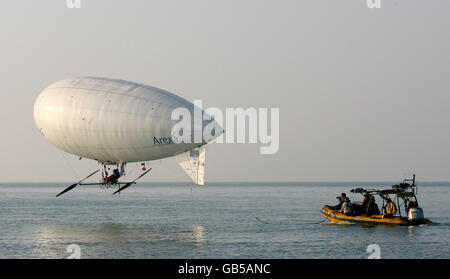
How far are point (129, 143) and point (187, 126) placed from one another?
196 inches

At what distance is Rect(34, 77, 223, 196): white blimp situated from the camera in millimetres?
47938

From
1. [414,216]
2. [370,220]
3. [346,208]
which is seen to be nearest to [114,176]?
[346,208]

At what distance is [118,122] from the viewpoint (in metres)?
48.3

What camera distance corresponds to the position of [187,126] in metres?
47.6

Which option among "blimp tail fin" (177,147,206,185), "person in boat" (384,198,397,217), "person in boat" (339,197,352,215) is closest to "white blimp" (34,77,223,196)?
"blimp tail fin" (177,147,206,185)

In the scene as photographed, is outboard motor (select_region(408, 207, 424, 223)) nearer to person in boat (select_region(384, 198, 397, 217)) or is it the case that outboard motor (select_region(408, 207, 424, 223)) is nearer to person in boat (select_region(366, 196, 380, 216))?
person in boat (select_region(384, 198, 397, 217))

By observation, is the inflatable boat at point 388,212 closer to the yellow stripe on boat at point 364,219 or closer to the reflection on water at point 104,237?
the yellow stripe on boat at point 364,219

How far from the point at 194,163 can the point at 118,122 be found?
704 centimetres

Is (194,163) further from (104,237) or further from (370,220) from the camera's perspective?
(370,220)

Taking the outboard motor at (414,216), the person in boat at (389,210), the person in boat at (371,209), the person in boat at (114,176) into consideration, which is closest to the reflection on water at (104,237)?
the person in boat at (114,176)

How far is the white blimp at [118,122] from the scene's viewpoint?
157 ft
